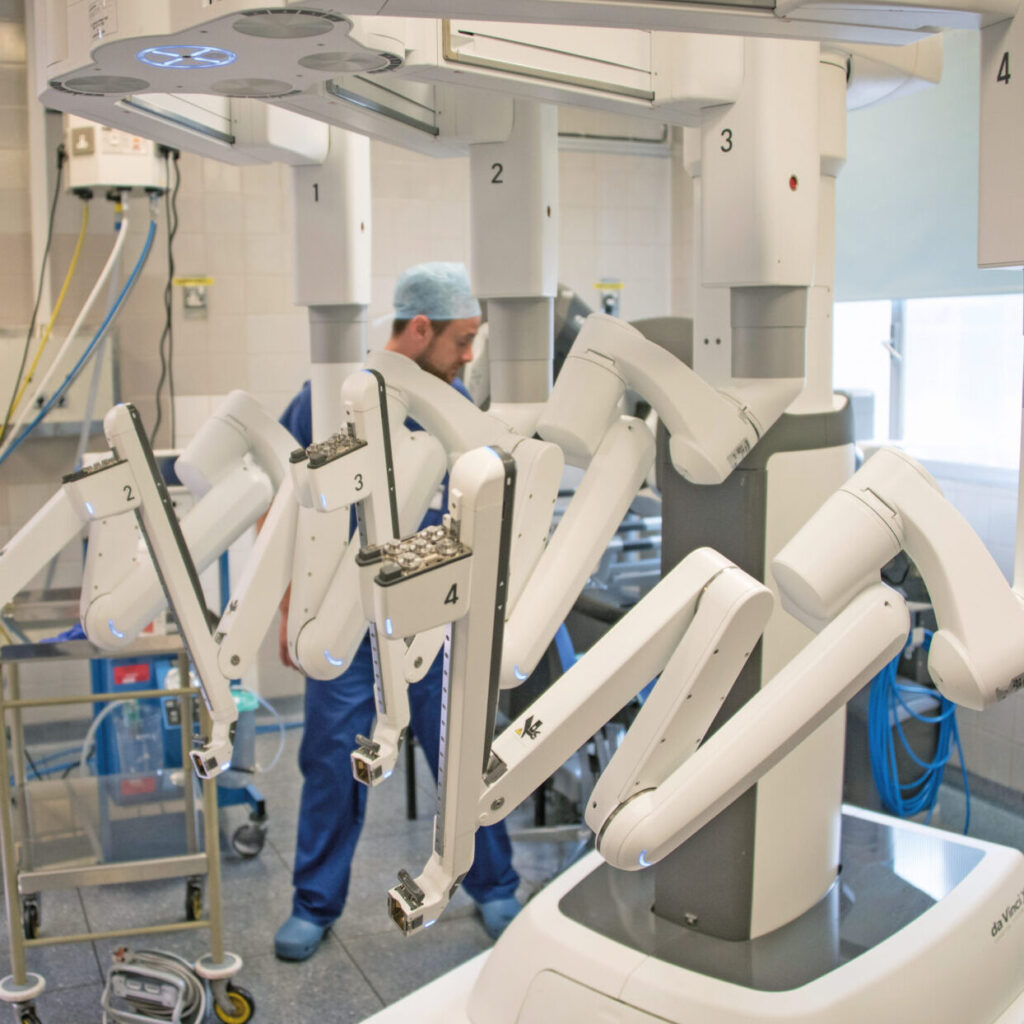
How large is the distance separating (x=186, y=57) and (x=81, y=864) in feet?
7.91

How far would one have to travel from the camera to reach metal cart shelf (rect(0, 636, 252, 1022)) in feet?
9.62

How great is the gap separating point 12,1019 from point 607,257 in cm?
416

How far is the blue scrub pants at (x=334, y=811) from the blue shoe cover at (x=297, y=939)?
0.03m

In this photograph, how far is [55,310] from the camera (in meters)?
4.70

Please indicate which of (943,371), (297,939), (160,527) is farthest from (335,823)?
(943,371)

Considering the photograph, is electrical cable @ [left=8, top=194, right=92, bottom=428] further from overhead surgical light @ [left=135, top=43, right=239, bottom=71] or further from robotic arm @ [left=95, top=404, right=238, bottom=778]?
overhead surgical light @ [left=135, top=43, right=239, bottom=71]

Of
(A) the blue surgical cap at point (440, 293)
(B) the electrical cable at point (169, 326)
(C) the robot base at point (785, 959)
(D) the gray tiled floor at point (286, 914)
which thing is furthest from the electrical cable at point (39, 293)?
(C) the robot base at point (785, 959)

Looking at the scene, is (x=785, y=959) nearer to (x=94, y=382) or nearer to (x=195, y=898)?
(x=195, y=898)

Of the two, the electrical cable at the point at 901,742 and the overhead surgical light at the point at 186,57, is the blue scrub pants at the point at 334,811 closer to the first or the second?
the electrical cable at the point at 901,742

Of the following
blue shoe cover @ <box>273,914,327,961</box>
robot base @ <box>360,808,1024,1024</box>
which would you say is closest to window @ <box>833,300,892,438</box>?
robot base @ <box>360,808,1024,1024</box>

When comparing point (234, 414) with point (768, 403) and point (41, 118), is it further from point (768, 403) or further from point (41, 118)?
point (41, 118)

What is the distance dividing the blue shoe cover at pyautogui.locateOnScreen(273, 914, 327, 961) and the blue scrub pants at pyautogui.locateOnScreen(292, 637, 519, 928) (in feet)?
0.09

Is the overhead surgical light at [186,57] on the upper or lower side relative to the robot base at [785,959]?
upper

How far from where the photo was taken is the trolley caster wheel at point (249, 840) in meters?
3.96
